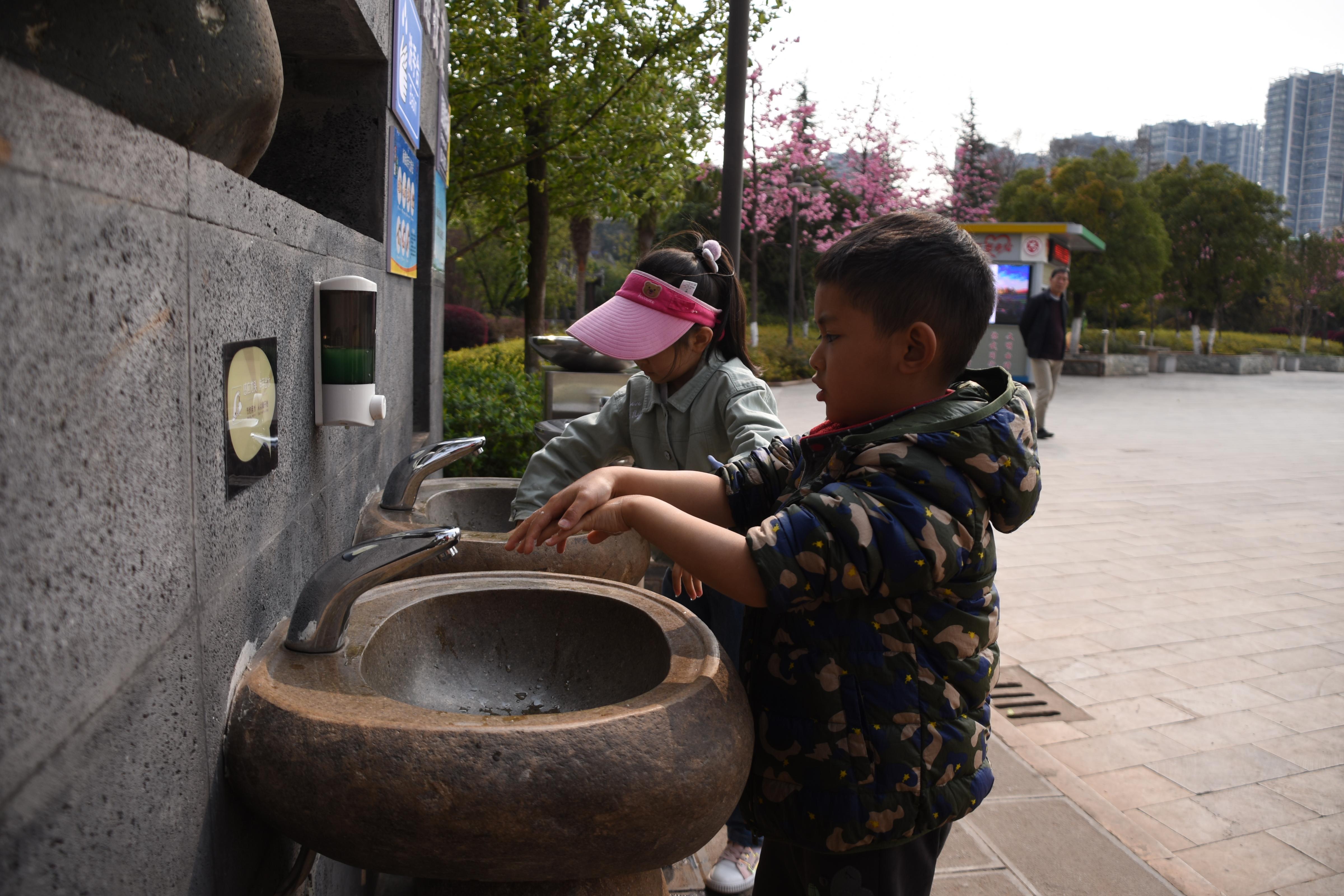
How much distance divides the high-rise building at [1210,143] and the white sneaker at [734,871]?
11040 centimetres

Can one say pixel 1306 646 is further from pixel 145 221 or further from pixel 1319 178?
pixel 1319 178

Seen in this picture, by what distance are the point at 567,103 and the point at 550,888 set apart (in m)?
7.60

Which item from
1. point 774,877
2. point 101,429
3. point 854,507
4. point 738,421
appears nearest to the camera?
point 101,429

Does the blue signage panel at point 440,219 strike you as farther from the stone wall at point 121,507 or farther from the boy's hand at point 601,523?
the boy's hand at point 601,523

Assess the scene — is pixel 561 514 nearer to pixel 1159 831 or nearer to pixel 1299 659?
pixel 1159 831

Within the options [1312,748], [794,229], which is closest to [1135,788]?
[1312,748]

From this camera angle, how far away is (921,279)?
62.9 inches

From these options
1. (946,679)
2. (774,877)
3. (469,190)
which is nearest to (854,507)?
(946,679)

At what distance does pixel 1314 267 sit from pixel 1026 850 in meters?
36.2

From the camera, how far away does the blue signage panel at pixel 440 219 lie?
4.97 m

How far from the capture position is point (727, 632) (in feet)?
9.17

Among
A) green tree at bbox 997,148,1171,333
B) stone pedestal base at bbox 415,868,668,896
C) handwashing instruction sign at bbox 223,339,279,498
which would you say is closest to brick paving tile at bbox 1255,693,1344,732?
stone pedestal base at bbox 415,868,668,896

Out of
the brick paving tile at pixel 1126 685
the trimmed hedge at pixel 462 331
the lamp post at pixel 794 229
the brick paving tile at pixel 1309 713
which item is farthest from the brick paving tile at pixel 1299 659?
the lamp post at pixel 794 229

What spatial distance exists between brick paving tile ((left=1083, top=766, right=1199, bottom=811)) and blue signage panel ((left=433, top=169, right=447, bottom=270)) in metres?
3.84
